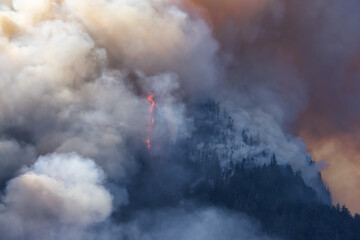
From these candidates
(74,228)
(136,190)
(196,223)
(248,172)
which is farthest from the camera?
(248,172)

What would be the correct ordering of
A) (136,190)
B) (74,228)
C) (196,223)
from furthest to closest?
(136,190), (196,223), (74,228)

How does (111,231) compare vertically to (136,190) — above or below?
below

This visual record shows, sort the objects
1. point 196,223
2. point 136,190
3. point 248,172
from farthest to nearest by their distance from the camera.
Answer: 1. point 248,172
2. point 136,190
3. point 196,223

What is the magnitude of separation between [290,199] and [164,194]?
28.5 metres

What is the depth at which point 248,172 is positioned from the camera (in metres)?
142

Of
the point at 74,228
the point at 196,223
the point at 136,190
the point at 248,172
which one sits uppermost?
the point at 248,172

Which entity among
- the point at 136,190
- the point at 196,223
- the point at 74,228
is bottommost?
the point at 74,228

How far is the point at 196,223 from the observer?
123 m

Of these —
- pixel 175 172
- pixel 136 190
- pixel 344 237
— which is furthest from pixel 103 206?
pixel 344 237

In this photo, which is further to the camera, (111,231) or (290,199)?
(290,199)

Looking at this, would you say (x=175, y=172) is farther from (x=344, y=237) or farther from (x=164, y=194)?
(x=344, y=237)

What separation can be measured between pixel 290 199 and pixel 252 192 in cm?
856

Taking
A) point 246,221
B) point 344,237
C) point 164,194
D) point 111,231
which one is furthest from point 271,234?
point 111,231

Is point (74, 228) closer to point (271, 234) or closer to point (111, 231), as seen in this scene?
point (111, 231)
